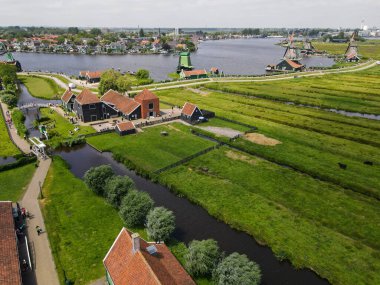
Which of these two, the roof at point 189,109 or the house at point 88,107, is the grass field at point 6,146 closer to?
the house at point 88,107

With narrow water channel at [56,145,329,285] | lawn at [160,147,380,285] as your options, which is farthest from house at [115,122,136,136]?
lawn at [160,147,380,285]

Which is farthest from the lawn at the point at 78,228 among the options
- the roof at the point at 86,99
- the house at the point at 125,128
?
the roof at the point at 86,99

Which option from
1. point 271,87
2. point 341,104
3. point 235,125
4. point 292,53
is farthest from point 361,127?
point 292,53

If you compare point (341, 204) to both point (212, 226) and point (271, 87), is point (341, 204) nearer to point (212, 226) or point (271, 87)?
point (212, 226)

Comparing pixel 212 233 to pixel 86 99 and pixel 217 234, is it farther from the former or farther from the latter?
pixel 86 99

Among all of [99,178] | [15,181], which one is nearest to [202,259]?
[99,178]

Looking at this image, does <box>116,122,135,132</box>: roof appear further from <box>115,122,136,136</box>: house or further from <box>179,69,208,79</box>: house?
<box>179,69,208,79</box>: house

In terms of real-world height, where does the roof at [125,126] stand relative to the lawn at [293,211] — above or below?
above
